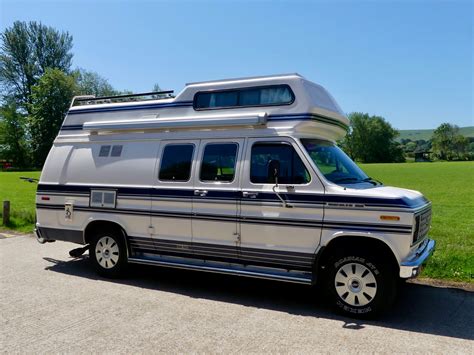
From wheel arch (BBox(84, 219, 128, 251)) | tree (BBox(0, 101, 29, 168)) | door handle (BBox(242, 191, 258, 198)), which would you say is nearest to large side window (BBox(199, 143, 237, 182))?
door handle (BBox(242, 191, 258, 198))

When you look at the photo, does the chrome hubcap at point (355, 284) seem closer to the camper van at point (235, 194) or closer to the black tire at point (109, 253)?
the camper van at point (235, 194)

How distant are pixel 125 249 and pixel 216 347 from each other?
3.28 m

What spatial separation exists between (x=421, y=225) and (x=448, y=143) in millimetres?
176494

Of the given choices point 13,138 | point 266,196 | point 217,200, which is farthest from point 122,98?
point 13,138

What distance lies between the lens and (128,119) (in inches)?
304

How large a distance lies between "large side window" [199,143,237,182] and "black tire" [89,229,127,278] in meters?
Result: 2.02

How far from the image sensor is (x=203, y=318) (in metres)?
5.59

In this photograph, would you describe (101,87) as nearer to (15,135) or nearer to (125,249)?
(15,135)

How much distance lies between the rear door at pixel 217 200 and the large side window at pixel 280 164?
10.3 inches

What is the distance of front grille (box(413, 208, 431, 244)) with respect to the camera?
549cm

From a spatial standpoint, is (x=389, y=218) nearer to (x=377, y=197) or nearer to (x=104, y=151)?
(x=377, y=197)

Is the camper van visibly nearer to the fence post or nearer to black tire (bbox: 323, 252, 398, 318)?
black tire (bbox: 323, 252, 398, 318)

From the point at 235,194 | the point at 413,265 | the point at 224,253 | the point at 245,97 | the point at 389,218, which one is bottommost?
the point at 224,253

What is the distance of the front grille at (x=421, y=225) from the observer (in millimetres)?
5491
